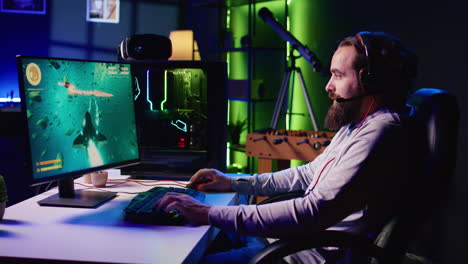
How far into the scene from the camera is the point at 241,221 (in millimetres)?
1367

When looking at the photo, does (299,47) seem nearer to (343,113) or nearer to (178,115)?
(178,115)

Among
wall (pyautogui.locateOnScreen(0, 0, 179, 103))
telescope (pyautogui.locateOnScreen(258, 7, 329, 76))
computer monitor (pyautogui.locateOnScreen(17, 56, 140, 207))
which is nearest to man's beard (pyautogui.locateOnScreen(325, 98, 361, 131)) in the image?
computer monitor (pyautogui.locateOnScreen(17, 56, 140, 207))

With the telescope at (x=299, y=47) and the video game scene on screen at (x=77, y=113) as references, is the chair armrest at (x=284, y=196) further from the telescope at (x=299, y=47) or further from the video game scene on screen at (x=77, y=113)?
the telescope at (x=299, y=47)

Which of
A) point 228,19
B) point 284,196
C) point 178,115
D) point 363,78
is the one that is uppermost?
point 228,19

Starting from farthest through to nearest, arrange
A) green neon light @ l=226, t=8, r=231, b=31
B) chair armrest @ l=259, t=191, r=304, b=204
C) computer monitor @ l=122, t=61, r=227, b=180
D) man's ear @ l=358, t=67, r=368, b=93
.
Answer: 1. green neon light @ l=226, t=8, r=231, b=31
2. computer monitor @ l=122, t=61, r=227, b=180
3. chair armrest @ l=259, t=191, r=304, b=204
4. man's ear @ l=358, t=67, r=368, b=93

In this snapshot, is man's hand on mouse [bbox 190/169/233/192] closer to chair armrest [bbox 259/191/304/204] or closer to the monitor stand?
chair armrest [bbox 259/191/304/204]

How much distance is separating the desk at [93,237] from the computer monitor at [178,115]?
21.0 inches

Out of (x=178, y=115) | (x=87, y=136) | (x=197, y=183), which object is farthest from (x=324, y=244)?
(x=178, y=115)

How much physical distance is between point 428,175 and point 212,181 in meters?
0.88

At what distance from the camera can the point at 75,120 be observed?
5.15 feet

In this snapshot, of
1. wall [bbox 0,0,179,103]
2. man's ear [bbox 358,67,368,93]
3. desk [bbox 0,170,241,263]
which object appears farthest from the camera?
wall [bbox 0,0,179,103]

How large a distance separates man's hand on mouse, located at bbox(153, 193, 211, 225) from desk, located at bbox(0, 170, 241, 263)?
0.03 m

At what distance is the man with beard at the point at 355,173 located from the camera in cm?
133

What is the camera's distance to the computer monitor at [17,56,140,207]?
1.41 meters
